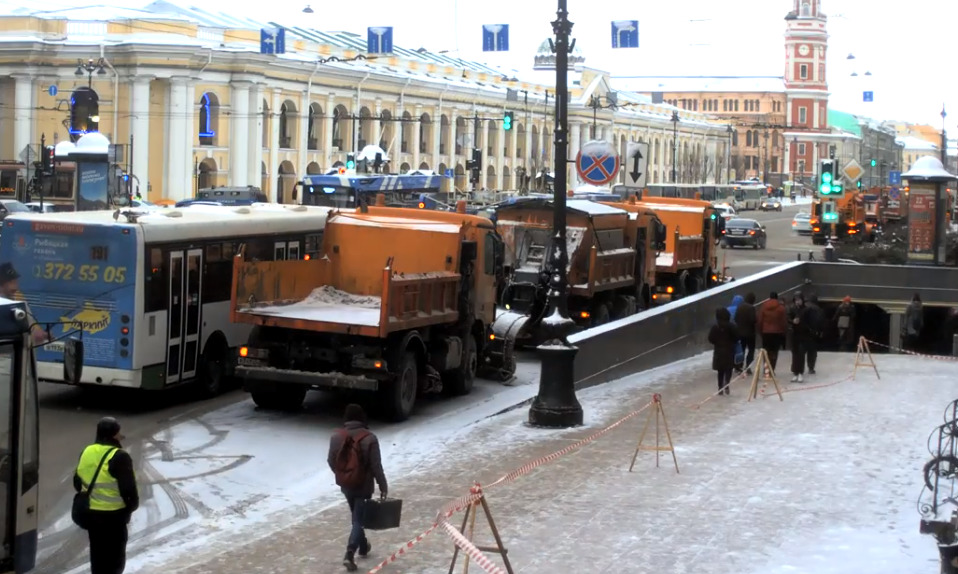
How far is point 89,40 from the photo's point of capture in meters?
62.4

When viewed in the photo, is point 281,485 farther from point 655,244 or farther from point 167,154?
point 167,154

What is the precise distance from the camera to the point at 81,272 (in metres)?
17.0

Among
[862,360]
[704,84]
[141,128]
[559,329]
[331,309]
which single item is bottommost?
[862,360]

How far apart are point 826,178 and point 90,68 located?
1120 inches

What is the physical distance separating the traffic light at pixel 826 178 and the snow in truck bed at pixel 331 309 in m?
24.3

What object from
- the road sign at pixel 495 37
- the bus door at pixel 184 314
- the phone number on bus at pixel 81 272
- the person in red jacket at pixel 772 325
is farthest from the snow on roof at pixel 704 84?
the phone number on bus at pixel 81 272

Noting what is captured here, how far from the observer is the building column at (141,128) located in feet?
201

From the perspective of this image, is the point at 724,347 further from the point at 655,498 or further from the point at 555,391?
the point at 655,498

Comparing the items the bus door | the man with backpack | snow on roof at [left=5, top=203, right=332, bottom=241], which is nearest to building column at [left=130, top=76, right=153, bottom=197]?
snow on roof at [left=5, top=203, right=332, bottom=241]

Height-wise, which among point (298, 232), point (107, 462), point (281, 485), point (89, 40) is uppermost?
point (89, 40)

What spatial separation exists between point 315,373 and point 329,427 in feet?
2.53

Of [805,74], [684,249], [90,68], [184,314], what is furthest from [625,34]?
[805,74]

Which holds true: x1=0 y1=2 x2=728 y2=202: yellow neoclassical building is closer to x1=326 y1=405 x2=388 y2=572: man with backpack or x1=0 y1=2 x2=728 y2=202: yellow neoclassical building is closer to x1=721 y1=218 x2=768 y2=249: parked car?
x1=721 y1=218 x2=768 y2=249: parked car

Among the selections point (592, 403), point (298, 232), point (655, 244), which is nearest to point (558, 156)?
point (592, 403)
